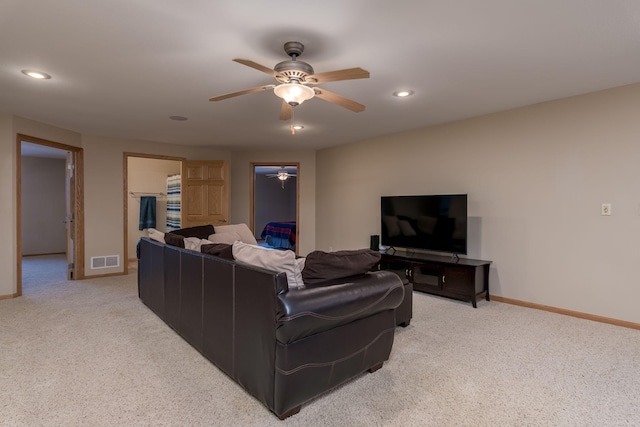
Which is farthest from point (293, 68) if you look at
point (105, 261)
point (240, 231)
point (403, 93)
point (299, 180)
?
point (105, 261)

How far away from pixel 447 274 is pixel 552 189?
1.46 meters

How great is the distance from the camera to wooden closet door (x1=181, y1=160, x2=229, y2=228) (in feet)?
19.6

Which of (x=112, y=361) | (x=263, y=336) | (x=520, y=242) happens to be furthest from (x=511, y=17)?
(x=112, y=361)

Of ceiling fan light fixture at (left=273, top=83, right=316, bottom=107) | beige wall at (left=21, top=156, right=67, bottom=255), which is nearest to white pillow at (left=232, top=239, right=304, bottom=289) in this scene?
ceiling fan light fixture at (left=273, top=83, right=316, bottom=107)

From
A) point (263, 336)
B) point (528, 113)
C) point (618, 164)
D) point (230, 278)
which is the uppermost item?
point (528, 113)

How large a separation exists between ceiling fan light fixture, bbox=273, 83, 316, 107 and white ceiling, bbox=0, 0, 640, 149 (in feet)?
1.03

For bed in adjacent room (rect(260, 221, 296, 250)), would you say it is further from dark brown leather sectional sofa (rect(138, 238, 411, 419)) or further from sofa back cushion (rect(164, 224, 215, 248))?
dark brown leather sectional sofa (rect(138, 238, 411, 419))

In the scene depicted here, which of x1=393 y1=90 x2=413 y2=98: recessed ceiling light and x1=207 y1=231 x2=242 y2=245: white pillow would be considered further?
x1=207 y1=231 x2=242 y2=245: white pillow

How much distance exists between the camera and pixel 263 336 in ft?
5.98

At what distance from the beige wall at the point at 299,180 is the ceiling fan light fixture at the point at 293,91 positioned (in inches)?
168

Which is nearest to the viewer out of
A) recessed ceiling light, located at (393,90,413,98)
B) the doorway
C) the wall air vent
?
recessed ceiling light, located at (393,90,413,98)

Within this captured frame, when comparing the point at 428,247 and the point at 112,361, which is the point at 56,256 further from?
the point at 428,247

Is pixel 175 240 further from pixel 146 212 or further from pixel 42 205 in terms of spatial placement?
pixel 42 205

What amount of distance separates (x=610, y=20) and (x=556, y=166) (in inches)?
73.3
